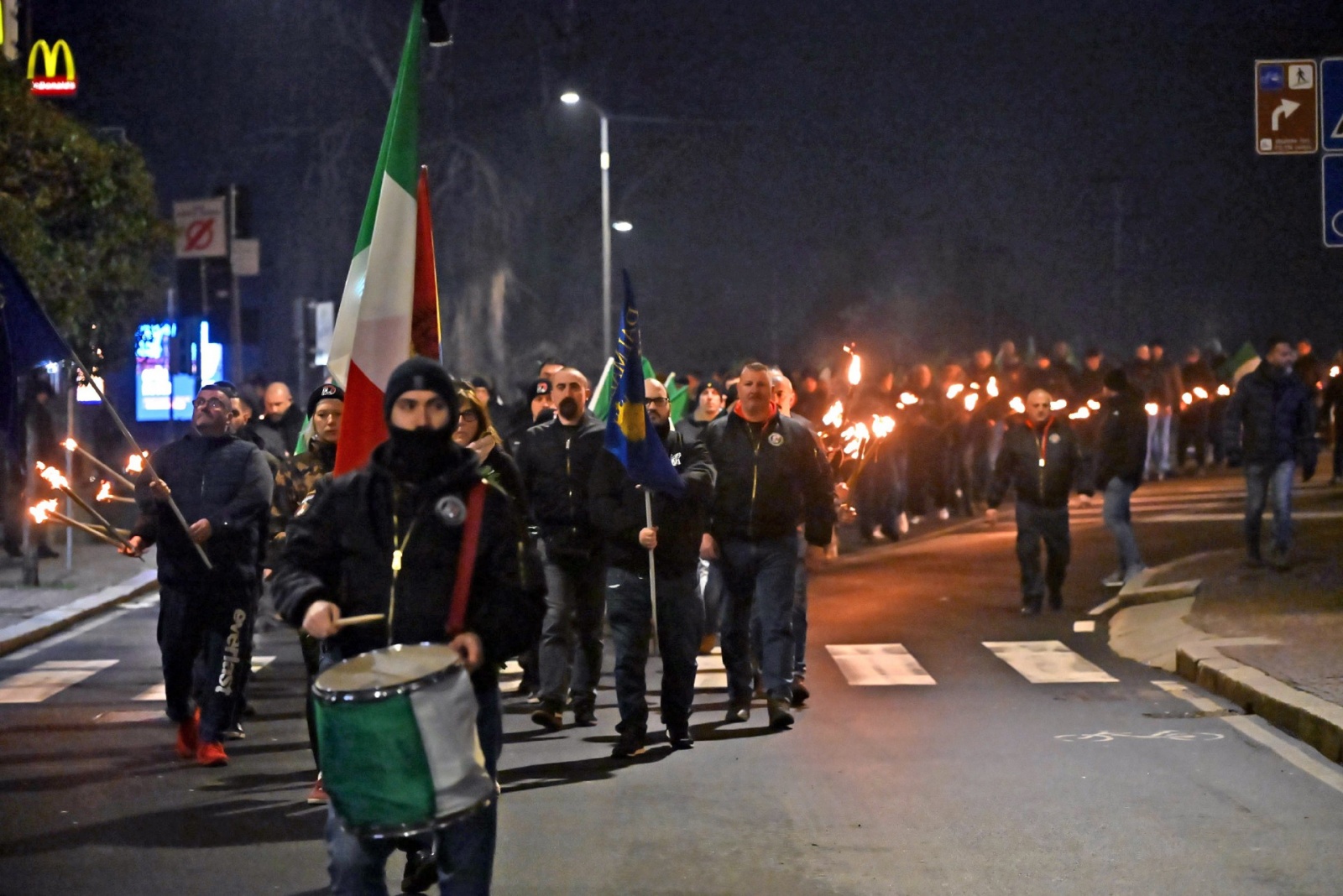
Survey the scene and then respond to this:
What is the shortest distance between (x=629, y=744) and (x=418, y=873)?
2.72 m

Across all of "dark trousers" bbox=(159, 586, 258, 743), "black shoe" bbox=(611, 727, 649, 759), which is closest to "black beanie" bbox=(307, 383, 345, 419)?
"dark trousers" bbox=(159, 586, 258, 743)

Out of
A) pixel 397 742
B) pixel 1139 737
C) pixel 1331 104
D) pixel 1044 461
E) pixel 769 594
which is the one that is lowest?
pixel 1139 737

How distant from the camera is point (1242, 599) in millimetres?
14438

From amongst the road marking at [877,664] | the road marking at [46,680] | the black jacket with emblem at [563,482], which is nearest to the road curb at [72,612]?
the road marking at [46,680]

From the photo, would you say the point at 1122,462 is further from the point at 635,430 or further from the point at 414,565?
the point at 414,565

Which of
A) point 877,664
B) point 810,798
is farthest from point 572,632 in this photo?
point 877,664

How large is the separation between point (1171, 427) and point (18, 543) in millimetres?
18073

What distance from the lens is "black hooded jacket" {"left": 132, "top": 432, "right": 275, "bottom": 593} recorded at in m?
8.96

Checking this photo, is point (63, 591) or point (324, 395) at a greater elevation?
point (324, 395)

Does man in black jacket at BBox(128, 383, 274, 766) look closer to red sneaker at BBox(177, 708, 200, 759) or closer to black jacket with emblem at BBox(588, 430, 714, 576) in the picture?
red sneaker at BBox(177, 708, 200, 759)

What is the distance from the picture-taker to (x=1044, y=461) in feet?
49.1

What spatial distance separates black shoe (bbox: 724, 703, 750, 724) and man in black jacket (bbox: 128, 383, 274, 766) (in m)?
2.76

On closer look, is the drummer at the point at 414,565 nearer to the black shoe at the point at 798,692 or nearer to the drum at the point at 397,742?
the drum at the point at 397,742

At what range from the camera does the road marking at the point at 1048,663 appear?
11.6 metres
